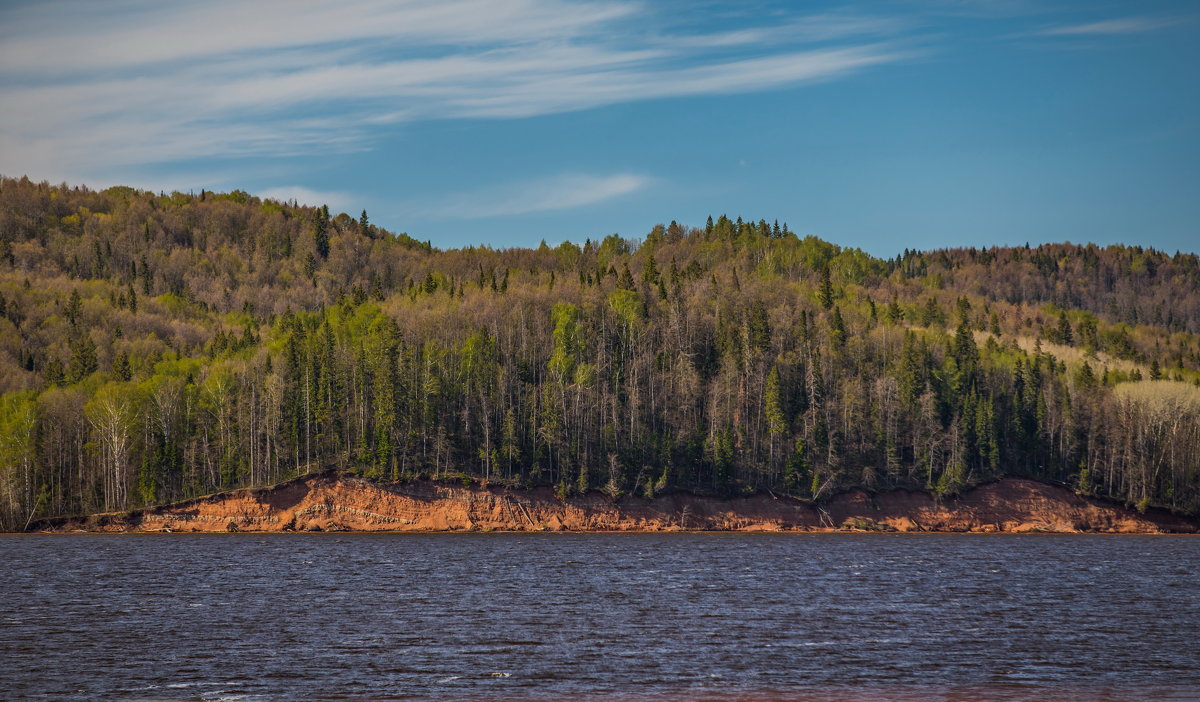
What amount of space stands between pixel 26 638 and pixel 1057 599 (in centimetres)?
4290

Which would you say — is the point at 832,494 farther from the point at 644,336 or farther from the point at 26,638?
the point at 26,638

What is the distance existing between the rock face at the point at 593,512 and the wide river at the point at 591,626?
2652cm

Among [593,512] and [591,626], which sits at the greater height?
[591,626]

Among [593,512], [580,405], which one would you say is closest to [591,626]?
[593,512]

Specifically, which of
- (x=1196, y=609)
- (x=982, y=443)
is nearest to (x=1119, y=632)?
(x=1196, y=609)

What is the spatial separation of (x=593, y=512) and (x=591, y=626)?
64.7 m

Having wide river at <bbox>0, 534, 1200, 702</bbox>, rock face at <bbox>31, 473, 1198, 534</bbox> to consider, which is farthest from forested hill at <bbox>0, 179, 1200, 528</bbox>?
wide river at <bbox>0, 534, 1200, 702</bbox>

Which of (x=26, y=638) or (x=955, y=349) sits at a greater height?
(x=955, y=349)

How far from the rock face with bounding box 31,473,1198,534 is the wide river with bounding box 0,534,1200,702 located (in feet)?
87.0

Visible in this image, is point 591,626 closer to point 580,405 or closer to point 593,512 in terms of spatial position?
point 593,512

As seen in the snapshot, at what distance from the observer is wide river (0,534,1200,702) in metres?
28.8

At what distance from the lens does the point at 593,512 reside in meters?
104

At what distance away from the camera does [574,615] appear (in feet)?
137

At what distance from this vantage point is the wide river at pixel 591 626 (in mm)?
28844
